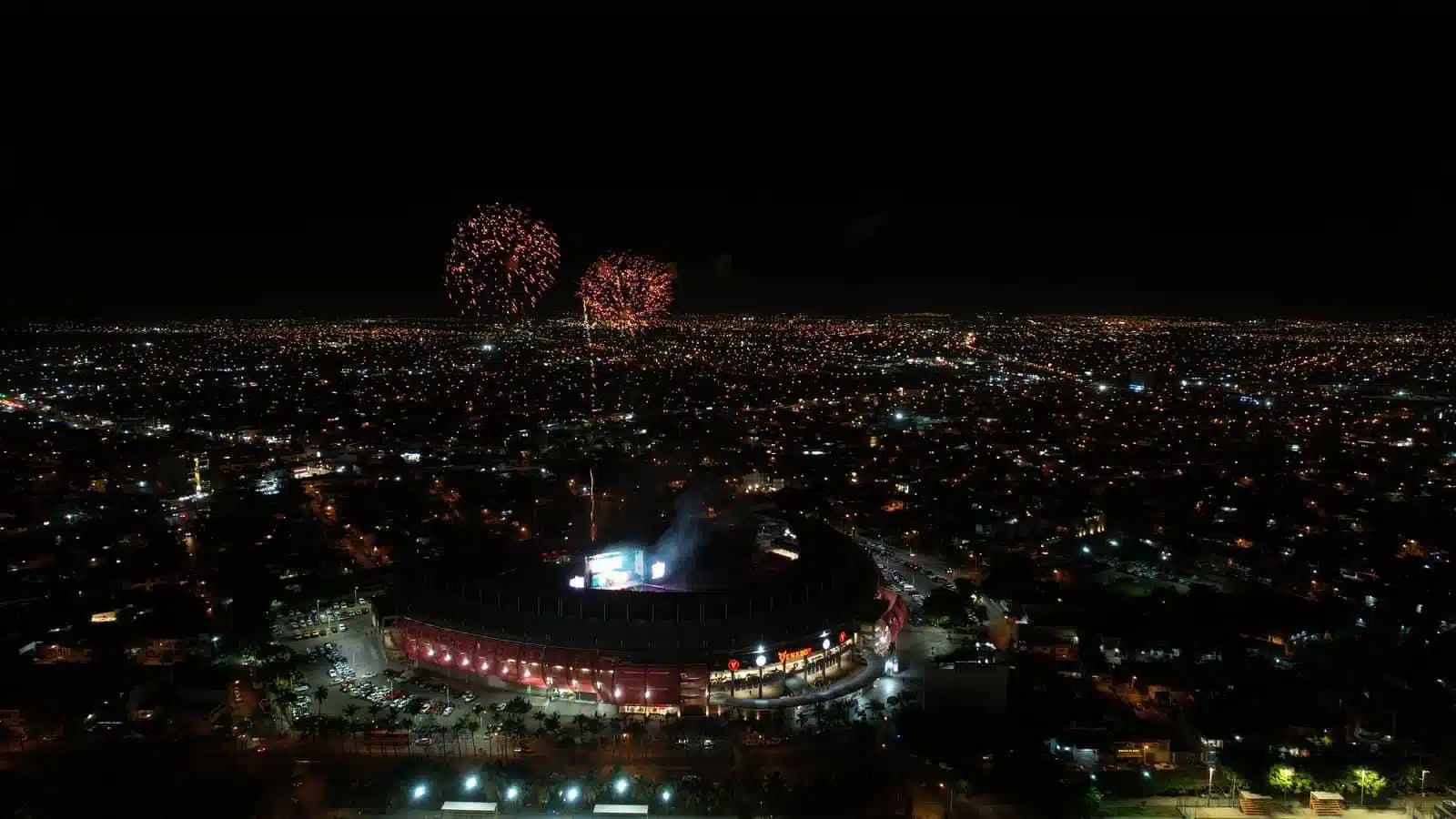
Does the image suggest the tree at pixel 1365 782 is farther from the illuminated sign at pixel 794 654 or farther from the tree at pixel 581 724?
the tree at pixel 581 724

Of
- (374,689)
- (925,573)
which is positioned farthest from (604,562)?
(925,573)

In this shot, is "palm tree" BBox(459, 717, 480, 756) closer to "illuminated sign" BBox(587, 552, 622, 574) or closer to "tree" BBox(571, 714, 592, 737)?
"tree" BBox(571, 714, 592, 737)

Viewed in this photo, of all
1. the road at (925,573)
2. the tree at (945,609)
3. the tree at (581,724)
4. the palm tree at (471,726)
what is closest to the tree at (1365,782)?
the road at (925,573)

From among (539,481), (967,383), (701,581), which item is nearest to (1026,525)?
(701,581)

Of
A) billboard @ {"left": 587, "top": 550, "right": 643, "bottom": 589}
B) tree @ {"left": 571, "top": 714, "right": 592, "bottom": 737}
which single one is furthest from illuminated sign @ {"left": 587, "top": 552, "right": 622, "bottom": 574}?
tree @ {"left": 571, "top": 714, "right": 592, "bottom": 737}

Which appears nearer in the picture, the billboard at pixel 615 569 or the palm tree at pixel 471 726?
the palm tree at pixel 471 726

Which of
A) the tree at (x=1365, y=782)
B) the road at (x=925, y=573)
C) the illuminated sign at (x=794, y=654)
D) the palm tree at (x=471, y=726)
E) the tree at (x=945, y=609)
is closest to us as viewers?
the tree at (x=1365, y=782)
